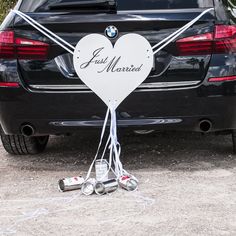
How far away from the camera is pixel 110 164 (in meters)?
4.61

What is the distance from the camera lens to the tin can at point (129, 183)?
4316 millimetres

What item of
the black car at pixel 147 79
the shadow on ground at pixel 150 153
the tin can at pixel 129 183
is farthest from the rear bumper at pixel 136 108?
the tin can at pixel 129 183

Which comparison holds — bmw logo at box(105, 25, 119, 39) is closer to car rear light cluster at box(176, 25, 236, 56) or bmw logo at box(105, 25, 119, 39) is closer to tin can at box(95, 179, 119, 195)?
car rear light cluster at box(176, 25, 236, 56)

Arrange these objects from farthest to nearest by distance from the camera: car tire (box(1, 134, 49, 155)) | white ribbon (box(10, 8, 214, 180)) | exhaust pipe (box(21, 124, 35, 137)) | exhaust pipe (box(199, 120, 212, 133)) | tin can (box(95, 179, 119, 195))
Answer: car tire (box(1, 134, 49, 155)) → exhaust pipe (box(21, 124, 35, 137)) → exhaust pipe (box(199, 120, 212, 133)) → white ribbon (box(10, 8, 214, 180)) → tin can (box(95, 179, 119, 195))

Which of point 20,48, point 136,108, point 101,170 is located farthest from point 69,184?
point 20,48

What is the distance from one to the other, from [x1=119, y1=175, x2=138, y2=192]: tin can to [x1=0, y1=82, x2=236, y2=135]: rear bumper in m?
0.41

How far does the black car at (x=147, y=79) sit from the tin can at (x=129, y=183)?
0.42 meters

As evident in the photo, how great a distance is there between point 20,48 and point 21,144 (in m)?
1.20

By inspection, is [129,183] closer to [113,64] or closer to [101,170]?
[101,170]

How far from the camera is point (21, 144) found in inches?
215

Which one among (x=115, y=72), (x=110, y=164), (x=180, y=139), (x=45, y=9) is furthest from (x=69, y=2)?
(x=180, y=139)

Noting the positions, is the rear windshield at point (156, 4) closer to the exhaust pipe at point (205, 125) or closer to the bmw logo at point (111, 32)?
the bmw logo at point (111, 32)

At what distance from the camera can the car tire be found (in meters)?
5.38

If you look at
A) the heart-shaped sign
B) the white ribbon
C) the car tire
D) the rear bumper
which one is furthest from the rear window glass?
the car tire
